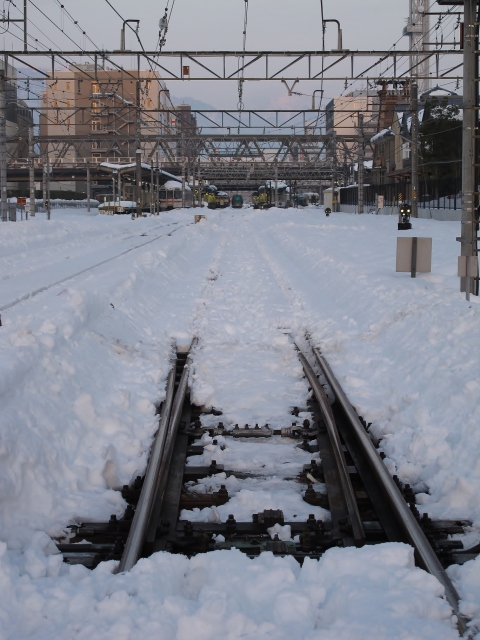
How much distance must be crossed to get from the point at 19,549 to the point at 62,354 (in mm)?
4264

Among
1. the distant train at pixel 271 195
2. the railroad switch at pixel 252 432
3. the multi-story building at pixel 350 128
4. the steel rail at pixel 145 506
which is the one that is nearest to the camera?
the steel rail at pixel 145 506

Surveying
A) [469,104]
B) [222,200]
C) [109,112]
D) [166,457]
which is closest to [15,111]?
[109,112]

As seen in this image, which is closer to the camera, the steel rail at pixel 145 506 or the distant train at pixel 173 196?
the steel rail at pixel 145 506

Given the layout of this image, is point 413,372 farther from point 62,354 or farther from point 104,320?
point 104,320

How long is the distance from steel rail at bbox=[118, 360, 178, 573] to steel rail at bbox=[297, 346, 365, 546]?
4.61 feet

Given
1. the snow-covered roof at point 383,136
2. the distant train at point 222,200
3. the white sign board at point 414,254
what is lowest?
the white sign board at point 414,254

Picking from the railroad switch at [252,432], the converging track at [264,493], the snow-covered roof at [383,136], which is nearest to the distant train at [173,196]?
the snow-covered roof at [383,136]

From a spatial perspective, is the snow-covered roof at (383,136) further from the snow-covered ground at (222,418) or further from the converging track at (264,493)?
the converging track at (264,493)

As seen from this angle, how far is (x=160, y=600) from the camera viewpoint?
14.1ft

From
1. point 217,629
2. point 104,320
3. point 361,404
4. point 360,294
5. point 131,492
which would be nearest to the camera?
point 217,629

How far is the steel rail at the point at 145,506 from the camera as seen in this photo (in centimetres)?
484

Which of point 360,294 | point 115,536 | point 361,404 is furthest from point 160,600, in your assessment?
point 360,294

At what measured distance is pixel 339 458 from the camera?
6582mm

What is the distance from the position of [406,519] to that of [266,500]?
1.14 meters
